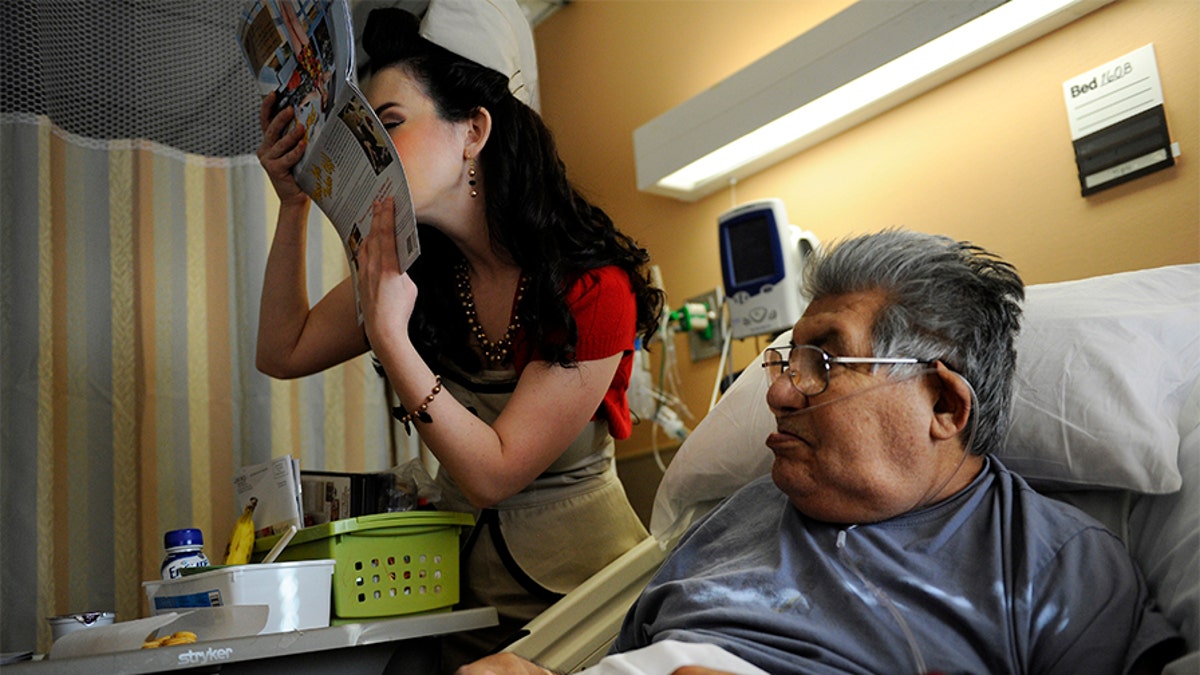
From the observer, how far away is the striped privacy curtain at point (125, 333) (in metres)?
2.05

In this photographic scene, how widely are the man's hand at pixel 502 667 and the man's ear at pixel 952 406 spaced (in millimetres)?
506

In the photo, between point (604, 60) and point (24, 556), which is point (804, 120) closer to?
point (604, 60)

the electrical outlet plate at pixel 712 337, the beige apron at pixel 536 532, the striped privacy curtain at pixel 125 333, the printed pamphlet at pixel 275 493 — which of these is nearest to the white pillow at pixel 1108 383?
the beige apron at pixel 536 532

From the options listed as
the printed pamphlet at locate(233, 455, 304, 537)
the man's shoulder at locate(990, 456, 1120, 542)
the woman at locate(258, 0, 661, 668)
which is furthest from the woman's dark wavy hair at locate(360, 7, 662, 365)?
the man's shoulder at locate(990, 456, 1120, 542)

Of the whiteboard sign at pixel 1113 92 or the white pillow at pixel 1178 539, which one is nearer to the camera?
the white pillow at pixel 1178 539

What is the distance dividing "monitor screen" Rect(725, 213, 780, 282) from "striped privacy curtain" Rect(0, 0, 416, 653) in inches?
40.2

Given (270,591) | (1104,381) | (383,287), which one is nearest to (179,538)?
(270,591)

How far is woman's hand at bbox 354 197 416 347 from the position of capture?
50.8 inches

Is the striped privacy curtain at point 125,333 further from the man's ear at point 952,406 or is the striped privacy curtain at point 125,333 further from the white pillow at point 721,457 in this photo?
the man's ear at point 952,406

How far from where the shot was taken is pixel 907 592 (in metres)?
1.01

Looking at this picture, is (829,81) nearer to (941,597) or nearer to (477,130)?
(477,130)

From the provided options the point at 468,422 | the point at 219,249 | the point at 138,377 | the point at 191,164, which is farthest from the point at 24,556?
the point at 468,422

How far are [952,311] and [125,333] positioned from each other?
182 centimetres

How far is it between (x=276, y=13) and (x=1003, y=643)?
4.09ft
